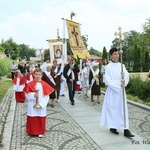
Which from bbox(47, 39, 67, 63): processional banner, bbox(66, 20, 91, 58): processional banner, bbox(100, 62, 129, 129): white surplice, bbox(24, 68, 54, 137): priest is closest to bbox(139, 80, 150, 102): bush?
bbox(66, 20, 91, 58): processional banner

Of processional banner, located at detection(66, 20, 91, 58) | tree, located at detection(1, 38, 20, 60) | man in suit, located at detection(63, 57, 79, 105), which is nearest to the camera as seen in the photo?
man in suit, located at detection(63, 57, 79, 105)

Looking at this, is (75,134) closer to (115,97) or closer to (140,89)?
(115,97)

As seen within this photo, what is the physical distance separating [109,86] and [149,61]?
36.0 m


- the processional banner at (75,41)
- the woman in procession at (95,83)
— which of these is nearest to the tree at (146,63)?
the processional banner at (75,41)

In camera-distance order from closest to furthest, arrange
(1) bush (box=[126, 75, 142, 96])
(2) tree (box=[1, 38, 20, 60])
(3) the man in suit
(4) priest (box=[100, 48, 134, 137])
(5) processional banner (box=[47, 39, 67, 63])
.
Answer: (4) priest (box=[100, 48, 134, 137])
(3) the man in suit
(1) bush (box=[126, 75, 142, 96])
(5) processional banner (box=[47, 39, 67, 63])
(2) tree (box=[1, 38, 20, 60])

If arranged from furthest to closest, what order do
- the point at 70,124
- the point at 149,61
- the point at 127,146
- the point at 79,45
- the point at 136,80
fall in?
the point at 149,61, the point at 136,80, the point at 79,45, the point at 70,124, the point at 127,146

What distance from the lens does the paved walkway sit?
4.94 m

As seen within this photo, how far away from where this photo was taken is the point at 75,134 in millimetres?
5738

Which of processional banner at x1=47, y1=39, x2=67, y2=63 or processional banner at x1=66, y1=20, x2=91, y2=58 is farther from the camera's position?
processional banner at x1=47, y1=39, x2=67, y2=63

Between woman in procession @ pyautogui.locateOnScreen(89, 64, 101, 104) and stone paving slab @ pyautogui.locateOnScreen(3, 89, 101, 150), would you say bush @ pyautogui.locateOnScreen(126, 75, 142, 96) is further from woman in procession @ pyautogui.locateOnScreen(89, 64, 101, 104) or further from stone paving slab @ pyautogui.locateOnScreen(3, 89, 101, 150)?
stone paving slab @ pyautogui.locateOnScreen(3, 89, 101, 150)

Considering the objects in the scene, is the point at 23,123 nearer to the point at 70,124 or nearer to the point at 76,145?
the point at 70,124

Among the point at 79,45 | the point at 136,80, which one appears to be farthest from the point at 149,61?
the point at 79,45

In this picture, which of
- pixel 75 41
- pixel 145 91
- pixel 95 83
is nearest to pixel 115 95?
pixel 95 83

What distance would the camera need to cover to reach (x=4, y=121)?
713 centimetres
